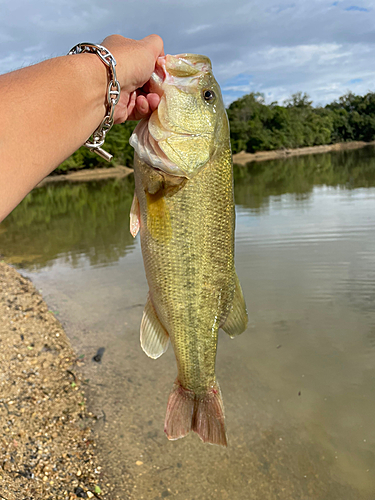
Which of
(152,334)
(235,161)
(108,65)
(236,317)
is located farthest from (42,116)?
(235,161)

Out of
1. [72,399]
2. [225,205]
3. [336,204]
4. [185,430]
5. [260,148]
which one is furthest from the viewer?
[260,148]

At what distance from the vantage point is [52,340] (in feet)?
20.9

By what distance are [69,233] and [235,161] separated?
170 feet

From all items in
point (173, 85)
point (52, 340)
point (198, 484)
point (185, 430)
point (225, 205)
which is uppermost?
point (173, 85)

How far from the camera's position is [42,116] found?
1.37 meters

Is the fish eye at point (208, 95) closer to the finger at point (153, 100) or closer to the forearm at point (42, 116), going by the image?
the finger at point (153, 100)

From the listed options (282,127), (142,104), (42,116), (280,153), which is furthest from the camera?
(282,127)

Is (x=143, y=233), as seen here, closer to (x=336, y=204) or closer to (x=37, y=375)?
(x=37, y=375)

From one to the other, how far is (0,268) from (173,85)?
9629 mm

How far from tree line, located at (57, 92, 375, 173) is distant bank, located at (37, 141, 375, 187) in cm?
149

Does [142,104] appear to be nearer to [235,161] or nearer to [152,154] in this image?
[152,154]

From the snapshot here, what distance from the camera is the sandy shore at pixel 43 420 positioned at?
11.7ft

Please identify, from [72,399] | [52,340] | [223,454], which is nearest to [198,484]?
[223,454]

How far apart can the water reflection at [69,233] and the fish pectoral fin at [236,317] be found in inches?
371
